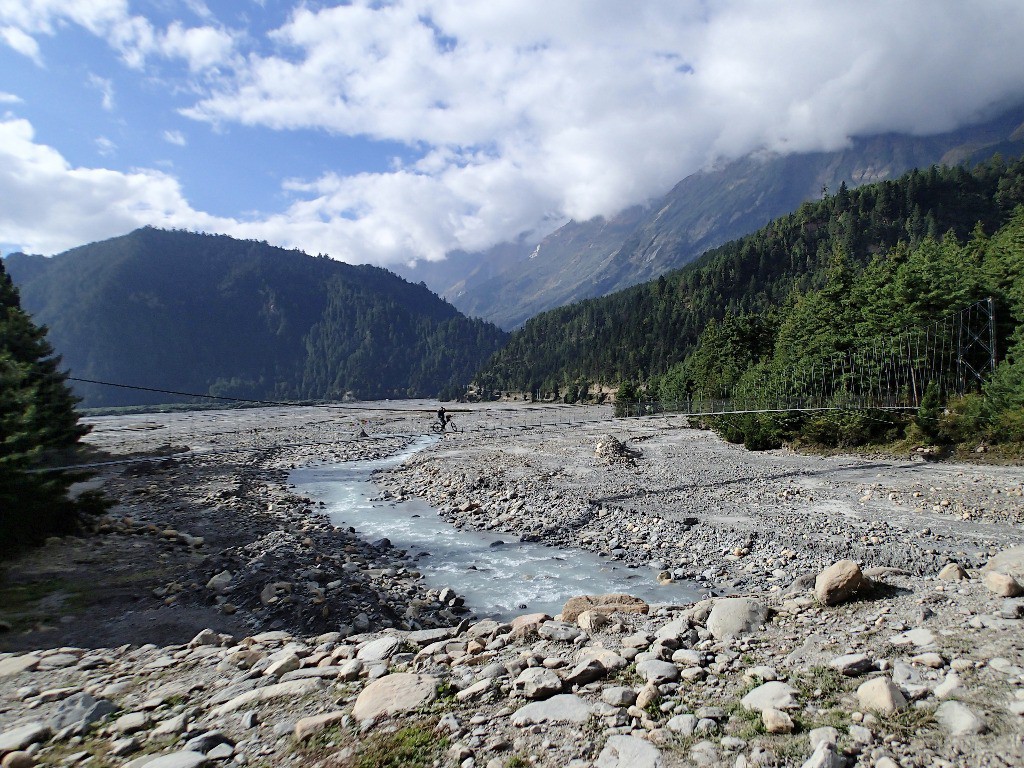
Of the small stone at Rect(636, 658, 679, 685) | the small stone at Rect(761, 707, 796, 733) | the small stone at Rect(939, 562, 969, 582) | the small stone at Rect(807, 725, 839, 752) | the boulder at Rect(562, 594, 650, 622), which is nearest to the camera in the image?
the small stone at Rect(807, 725, 839, 752)

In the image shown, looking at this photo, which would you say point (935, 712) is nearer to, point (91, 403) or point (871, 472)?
point (871, 472)

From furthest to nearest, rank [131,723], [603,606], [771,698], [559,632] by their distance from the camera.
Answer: [603,606] < [559,632] < [131,723] < [771,698]

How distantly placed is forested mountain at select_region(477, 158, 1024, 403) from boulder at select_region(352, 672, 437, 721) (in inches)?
4705

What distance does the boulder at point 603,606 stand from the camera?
7.55m

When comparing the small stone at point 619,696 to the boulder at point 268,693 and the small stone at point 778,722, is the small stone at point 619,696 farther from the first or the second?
the boulder at point 268,693

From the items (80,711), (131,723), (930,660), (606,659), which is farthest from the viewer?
(606,659)

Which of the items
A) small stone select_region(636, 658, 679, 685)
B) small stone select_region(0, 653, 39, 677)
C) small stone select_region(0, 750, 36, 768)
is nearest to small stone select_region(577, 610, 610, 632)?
small stone select_region(636, 658, 679, 685)

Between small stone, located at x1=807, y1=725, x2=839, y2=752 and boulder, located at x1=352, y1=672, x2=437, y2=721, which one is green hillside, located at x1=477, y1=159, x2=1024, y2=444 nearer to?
boulder, located at x1=352, y1=672, x2=437, y2=721

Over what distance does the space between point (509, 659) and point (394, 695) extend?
1408 millimetres

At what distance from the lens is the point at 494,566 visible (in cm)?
1421

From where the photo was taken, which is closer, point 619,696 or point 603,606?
point 619,696

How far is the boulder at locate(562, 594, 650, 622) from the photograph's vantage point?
7.55 m

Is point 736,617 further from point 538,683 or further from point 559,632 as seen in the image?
point 538,683

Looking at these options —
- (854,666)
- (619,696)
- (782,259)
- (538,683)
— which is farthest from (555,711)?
(782,259)
